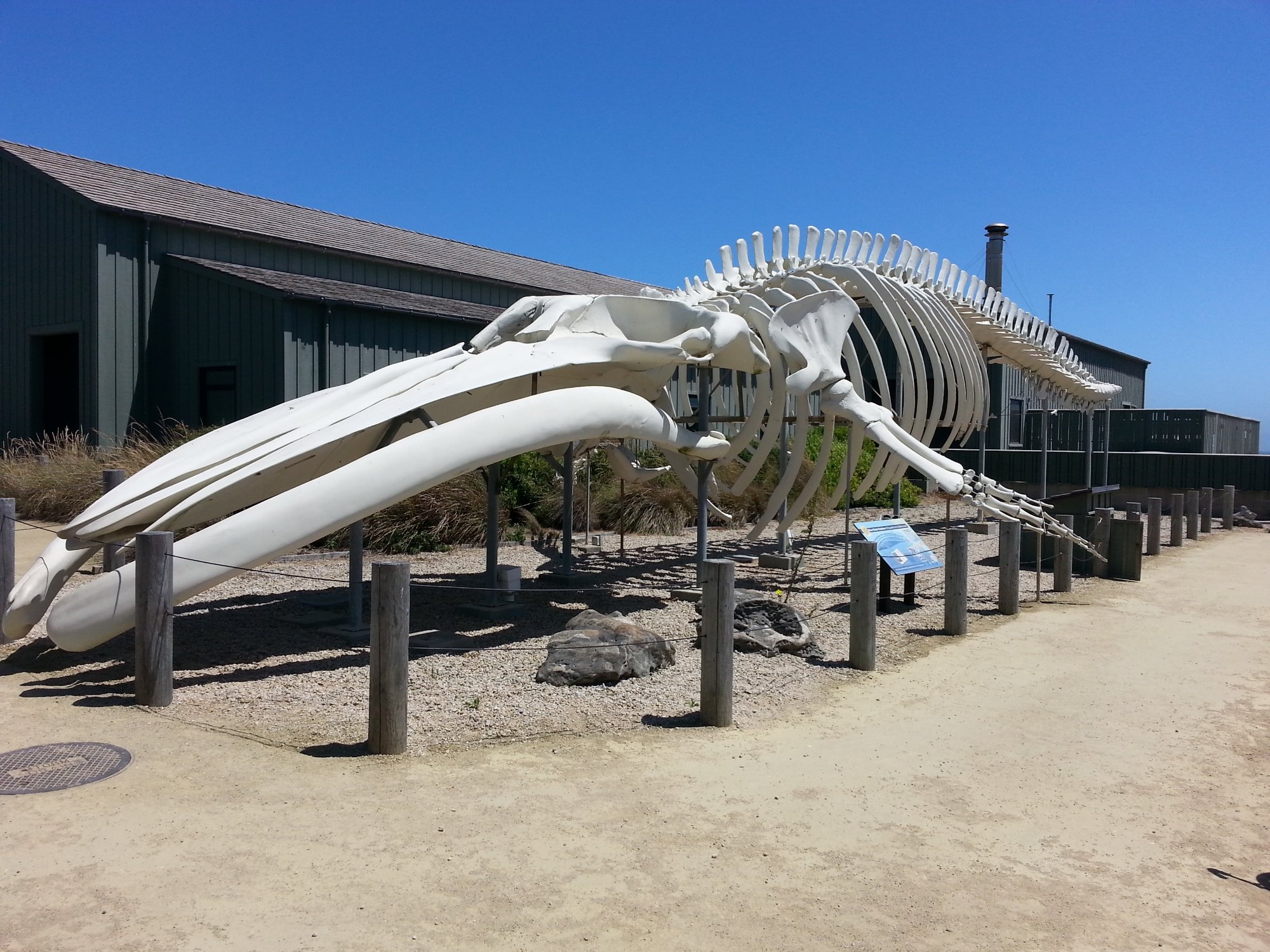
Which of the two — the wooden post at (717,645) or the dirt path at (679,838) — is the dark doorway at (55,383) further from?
the wooden post at (717,645)

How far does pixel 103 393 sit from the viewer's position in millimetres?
16094

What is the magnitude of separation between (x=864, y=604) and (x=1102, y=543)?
6.66 m

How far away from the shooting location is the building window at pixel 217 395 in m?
16.2

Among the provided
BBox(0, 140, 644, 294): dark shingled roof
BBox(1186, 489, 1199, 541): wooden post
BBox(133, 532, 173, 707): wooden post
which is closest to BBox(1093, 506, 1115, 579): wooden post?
BBox(1186, 489, 1199, 541): wooden post

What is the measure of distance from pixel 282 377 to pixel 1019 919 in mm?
13951

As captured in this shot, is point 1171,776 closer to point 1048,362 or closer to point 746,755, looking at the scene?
point 746,755

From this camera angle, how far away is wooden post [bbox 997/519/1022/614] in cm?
916

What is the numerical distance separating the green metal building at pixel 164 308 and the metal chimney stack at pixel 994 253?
42.7 ft

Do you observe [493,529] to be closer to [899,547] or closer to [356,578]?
[356,578]

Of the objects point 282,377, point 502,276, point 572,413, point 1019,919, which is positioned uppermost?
point 502,276

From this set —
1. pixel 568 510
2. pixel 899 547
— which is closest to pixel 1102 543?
pixel 899 547

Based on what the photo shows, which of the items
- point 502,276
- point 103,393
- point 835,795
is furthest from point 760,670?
point 502,276

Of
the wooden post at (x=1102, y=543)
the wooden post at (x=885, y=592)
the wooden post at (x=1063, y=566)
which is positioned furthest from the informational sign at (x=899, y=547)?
the wooden post at (x=1102, y=543)

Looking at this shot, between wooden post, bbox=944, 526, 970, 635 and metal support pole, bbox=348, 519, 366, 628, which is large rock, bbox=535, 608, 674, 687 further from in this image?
wooden post, bbox=944, 526, 970, 635
